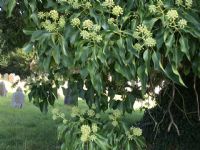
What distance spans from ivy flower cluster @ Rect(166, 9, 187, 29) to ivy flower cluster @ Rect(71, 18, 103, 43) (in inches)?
17.1

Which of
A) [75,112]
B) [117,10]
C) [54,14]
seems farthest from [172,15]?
[75,112]

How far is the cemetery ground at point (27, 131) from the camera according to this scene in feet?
30.0

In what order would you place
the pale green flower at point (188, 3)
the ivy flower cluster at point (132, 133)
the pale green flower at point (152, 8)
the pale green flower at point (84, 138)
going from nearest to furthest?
1. the pale green flower at point (152, 8)
2. the pale green flower at point (188, 3)
3. the pale green flower at point (84, 138)
4. the ivy flower cluster at point (132, 133)

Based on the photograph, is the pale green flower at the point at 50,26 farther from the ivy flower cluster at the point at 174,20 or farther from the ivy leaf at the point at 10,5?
the ivy flower cluster at the point at 174,20

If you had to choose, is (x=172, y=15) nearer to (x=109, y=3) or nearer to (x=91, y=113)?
(x=109, y=3)

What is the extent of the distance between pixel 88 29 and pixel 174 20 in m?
0.54

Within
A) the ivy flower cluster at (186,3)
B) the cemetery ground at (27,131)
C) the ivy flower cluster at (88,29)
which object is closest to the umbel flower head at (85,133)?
the ivy flower cluster at (88,29)

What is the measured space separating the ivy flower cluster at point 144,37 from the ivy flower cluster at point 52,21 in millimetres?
516

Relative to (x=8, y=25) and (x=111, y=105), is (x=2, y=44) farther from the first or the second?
(x=111, y=105)

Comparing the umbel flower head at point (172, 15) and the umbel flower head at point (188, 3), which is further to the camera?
the umbel flower head at point (188, 3)

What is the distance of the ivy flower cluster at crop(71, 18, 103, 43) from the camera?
276 cm

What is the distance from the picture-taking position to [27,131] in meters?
11.2

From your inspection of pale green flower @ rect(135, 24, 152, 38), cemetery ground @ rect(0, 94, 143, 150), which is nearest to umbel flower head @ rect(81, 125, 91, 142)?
pale green flower @ rect(135, 24, 152, 38)

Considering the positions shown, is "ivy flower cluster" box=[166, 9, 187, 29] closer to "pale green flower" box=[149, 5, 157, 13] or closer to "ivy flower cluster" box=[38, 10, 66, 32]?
"pale green flower" box=[149, 5, 157, 13]
